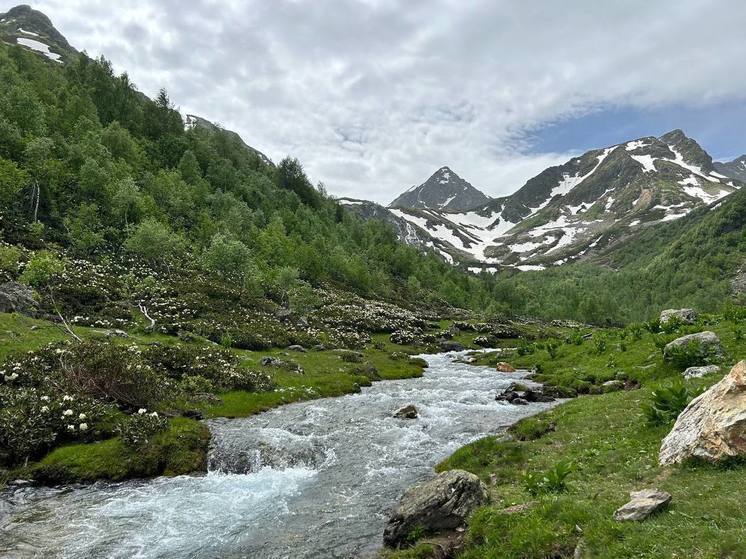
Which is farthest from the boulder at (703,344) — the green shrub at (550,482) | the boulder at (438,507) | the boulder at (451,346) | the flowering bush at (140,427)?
the boulder at (451,346)

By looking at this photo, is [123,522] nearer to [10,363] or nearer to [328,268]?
[10,363]

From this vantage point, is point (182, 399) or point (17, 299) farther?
point (17, 299)

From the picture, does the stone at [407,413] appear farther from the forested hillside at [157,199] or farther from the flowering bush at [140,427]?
the forested hillside at [157,199]

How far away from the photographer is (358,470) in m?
22.0

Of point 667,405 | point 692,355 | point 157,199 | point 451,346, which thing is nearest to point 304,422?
point 667,405

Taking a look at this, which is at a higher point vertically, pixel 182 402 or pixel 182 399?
pixel 182 399

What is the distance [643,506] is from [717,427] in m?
4.20

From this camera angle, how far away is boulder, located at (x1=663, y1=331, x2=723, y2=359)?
98.3 ft

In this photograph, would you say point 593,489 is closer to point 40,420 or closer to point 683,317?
point 40,420

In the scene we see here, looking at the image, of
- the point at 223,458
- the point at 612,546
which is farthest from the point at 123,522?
the point at 612,546

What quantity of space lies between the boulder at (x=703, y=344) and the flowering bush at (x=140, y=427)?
35.1 m

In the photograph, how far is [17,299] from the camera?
4119cm

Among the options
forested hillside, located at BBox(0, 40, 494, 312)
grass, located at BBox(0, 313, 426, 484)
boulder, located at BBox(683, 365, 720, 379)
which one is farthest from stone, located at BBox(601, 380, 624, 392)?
forested hillside, located at BBox(0, 40, 494, 312)

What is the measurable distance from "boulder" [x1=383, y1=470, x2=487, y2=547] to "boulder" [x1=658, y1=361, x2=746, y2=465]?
6.55 m
